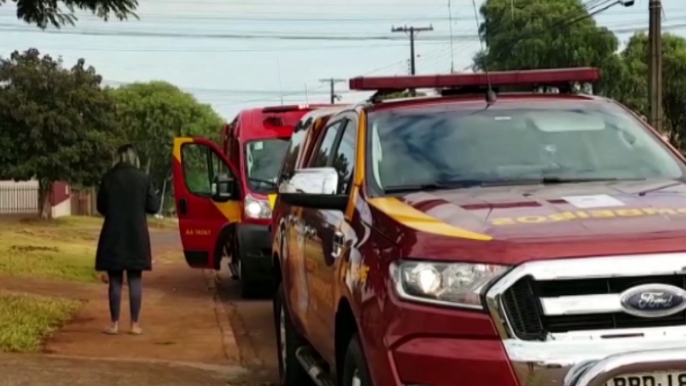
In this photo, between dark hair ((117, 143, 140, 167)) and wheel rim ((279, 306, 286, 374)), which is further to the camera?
dark hair ((117, 143, 140, 167))

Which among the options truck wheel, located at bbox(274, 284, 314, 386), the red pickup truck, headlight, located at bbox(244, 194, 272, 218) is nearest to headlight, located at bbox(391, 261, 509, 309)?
the red pickup truck

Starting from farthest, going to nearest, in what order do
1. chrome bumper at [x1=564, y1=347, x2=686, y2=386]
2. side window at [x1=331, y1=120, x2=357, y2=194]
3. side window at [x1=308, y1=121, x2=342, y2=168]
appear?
side window at [x1=308, y1=121, x2=342, y2=168]
side window at [x1=331, y1=120, x2=357, y2=194]
chrome bumper at [x1=564, y1=347, x2=686, y2=386]

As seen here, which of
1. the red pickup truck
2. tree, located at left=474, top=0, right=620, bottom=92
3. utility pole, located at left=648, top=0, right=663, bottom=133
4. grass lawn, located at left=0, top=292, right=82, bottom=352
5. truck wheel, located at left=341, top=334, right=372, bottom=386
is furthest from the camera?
tree, located at left=474, top=0, right=620, bottom=92

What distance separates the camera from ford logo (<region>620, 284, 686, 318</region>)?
4094 mm

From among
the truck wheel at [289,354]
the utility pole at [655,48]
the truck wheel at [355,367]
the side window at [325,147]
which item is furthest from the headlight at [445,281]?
the utility pole at [655,48]

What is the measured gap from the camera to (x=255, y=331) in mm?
11133

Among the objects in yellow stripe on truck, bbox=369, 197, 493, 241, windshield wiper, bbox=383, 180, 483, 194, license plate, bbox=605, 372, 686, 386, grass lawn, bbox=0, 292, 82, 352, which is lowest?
grass lawn, bbox=0, 292, 82, 352

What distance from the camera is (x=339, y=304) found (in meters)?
5.28

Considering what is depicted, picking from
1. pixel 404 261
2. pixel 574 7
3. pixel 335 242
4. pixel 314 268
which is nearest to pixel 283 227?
pixel 314 268

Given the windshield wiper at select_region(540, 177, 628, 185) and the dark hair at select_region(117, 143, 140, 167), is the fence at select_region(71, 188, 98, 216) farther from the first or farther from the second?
the windshield wiper at select_region(540, 177, 628, 185)

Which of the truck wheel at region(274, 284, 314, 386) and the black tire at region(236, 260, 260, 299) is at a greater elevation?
the truck wheel at region(274, 284, 314, 386)

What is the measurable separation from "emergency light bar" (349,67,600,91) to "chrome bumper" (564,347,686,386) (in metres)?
2.75

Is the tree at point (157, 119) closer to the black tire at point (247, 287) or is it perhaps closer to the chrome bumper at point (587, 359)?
the black tire at point (247, 287)

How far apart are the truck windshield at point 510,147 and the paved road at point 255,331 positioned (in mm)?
3156
